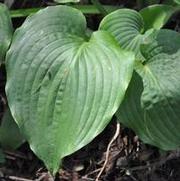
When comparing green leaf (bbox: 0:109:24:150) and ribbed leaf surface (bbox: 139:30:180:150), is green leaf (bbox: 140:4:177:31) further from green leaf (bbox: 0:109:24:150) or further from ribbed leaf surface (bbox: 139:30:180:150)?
green leaf (bbox: 0:109:24:150)

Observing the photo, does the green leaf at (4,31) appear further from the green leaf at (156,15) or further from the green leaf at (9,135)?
the green leaf at (156,15)

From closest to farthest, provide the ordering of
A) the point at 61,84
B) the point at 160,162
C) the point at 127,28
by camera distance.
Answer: the point at 61,84
the point at 127,28
the point at 160,162

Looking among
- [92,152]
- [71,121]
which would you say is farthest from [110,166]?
[71,121]

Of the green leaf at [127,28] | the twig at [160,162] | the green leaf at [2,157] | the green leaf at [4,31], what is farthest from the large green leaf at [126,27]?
the green leaf at [2,157]

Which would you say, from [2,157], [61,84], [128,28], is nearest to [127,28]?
[128,28]

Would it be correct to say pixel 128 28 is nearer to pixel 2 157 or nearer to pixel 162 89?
pixel 162 89
